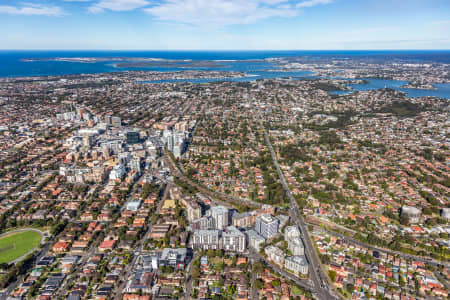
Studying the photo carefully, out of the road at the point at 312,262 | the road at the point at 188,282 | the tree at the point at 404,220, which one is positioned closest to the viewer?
the road at the point at 188,282

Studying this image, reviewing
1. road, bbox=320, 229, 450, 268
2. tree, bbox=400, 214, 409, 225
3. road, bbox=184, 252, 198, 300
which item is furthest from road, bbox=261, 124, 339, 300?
tree, bbox=400, 214, 409, 225

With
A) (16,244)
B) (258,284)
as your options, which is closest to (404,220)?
(258,284)

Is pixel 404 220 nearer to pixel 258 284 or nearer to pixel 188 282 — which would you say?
pixel 258 284

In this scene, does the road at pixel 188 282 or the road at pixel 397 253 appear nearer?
the road at pixel 188 282

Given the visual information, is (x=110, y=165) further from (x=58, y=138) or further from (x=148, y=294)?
(x=148, y=294)

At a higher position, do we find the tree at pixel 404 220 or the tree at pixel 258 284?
the tree at pixel 404 220

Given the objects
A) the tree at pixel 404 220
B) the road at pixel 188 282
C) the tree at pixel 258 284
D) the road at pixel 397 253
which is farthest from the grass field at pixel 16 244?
the tree at pixel 404 220

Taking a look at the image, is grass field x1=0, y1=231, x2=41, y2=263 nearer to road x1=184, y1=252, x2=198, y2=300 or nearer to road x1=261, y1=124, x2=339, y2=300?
road x1=184, y1=252, x2=198, y2=300

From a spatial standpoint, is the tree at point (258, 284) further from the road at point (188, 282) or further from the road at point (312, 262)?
the road at point (188, 282)
